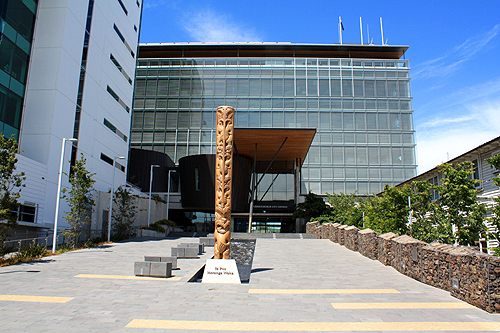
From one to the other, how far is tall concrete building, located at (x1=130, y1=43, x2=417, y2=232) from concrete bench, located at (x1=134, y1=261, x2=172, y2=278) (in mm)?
42317

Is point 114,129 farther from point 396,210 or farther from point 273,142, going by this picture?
point 396,210

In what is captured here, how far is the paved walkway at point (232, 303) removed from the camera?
7637 millimetres

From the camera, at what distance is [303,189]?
57.0 m

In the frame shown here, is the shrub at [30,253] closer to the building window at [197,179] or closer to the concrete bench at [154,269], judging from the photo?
the concrete bench at [154,269]

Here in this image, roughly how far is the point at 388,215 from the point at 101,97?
2826 centimetres

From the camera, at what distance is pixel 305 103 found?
60.1m

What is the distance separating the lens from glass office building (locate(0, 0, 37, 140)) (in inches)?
1010

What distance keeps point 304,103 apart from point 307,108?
3.13 feet

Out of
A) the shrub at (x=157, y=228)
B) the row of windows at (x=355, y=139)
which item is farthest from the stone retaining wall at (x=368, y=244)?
the row of windows at (x=355, y=139)

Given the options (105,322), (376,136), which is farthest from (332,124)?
(105,322)

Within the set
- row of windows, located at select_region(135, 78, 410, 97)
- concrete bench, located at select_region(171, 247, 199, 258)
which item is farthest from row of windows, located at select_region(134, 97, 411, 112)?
concrete bench, located at select_region(171, 247, 199, 258)

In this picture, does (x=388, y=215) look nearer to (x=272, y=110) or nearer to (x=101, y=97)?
(x=101, y=97)

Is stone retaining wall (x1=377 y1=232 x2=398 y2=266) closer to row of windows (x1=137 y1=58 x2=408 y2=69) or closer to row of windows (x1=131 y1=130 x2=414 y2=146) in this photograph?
row of windows (x1=131 y1=130 x2=414 y2=146)

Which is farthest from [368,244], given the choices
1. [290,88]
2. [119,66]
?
[290,88]
